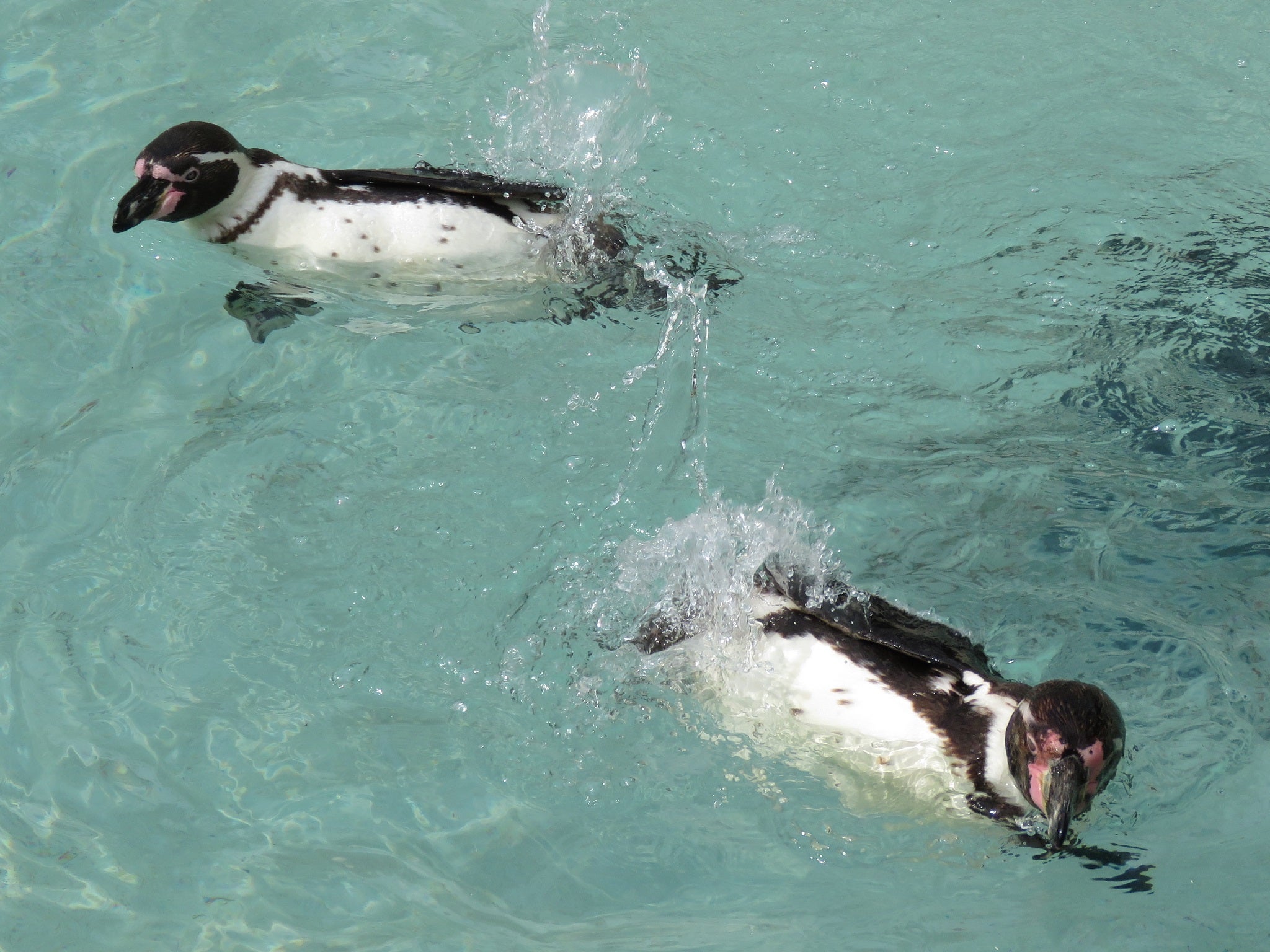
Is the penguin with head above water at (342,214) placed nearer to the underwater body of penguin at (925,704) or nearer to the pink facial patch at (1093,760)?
the underwater body of penguin at (925,704)

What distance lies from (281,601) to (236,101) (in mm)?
3265

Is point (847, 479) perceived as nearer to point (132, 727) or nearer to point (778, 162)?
point (778, 162)

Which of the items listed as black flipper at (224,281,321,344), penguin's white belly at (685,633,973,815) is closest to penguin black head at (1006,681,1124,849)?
penguin's white belly at (685,633,973,815)

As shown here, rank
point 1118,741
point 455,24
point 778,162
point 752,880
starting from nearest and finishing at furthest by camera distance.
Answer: point 1118,741
point 752,880
point 778,162
point 455,24

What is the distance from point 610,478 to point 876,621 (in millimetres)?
1191

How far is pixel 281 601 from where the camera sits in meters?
4.07

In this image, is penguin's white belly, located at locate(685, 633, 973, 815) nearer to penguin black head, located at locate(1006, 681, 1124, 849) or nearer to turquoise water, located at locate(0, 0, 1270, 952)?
turquoise water, located at locate(0, 0, 1270, 952)

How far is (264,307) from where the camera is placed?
491 cm

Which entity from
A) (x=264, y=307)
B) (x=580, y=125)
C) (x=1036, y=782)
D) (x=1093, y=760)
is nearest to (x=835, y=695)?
(x=1036, y=782)

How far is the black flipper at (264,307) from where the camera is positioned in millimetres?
4871

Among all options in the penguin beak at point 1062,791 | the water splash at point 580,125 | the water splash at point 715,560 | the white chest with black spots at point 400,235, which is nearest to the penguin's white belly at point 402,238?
the white chest with black spots at point 400,235

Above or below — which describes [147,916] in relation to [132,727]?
below

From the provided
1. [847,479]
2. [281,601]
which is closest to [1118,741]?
[847,479]

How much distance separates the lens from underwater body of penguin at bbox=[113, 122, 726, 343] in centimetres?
475
